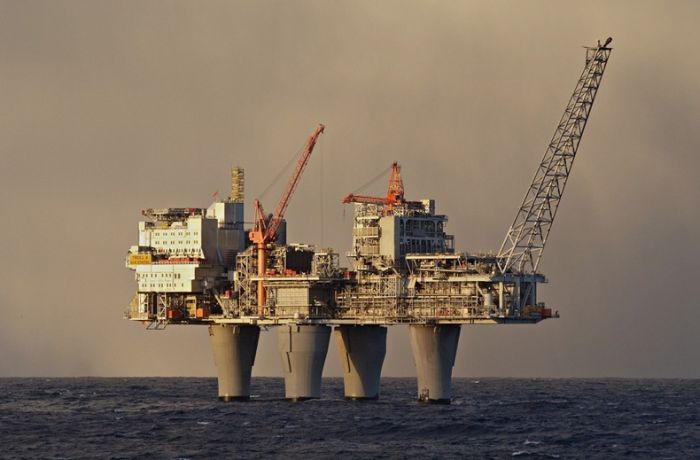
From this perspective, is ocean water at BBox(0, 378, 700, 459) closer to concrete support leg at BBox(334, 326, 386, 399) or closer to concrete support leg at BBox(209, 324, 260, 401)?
concrete support leg at BBox(334, 326, 386, 399)

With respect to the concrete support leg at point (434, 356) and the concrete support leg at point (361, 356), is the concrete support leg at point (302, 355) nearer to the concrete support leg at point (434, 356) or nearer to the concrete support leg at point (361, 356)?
the concrete support leg at point (361, 356)

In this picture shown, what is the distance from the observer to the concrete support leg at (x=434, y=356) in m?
133

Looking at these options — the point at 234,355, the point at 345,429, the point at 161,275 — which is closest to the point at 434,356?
the point at 345,429

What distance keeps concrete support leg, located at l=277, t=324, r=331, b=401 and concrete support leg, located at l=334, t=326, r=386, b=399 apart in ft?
8.29

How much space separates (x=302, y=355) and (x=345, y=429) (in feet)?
67.4

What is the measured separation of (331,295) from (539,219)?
17.7 metres

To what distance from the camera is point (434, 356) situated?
134 meters

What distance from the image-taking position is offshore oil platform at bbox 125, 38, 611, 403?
132 metres

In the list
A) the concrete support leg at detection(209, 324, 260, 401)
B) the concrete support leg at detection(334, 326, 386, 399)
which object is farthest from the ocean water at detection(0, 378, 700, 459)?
the concrete support leg at detection(209, 324, 260, 401)

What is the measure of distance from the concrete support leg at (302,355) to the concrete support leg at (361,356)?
99.4 inches

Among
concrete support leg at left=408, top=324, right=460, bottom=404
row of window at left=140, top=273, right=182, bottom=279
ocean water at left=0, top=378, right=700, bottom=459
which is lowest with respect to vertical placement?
ocean water at left=0, top=378, right=700, bottom=459

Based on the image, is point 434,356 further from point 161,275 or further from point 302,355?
point 161,275

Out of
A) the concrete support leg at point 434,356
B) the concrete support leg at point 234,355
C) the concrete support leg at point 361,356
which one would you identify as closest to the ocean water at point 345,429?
the concrete support leg at point 434,356

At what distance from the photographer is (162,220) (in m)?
147
